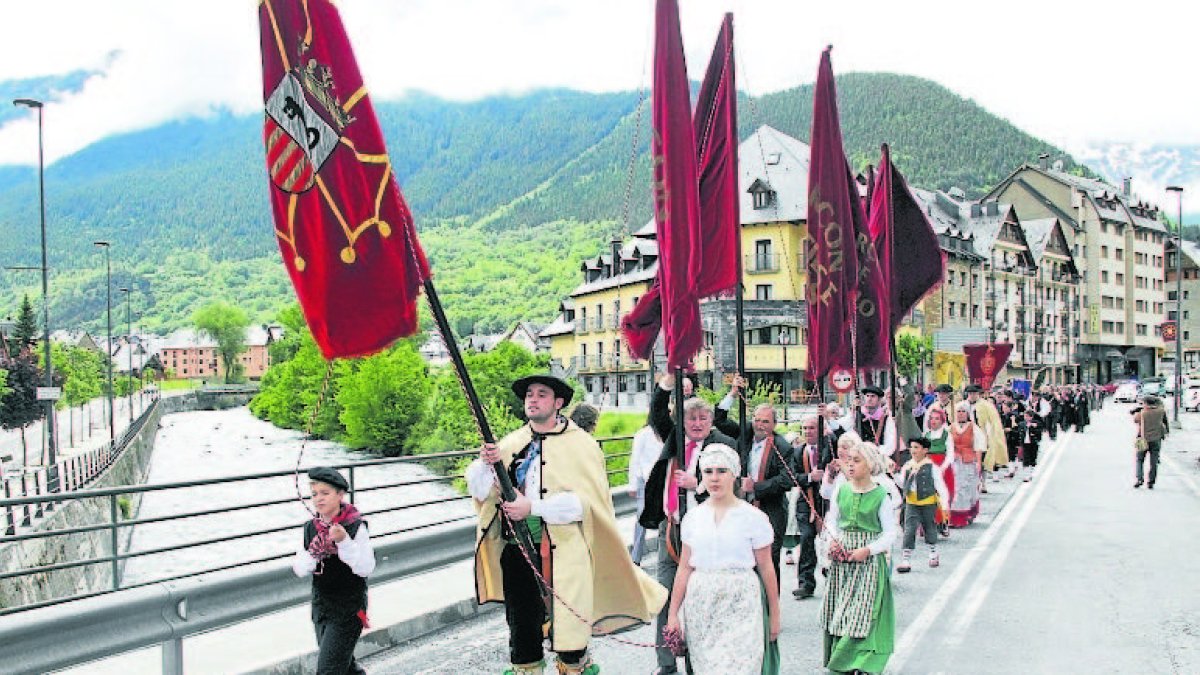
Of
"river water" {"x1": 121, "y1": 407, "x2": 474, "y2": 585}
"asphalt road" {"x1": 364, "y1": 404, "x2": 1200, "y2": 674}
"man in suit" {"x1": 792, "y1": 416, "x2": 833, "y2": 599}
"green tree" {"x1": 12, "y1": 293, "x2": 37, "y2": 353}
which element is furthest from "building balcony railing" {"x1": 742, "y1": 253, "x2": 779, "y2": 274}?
"man in suit" {"x1": 792, "y1": 416, "x2": 833, "y2": 599}

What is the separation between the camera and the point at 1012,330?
92312mm

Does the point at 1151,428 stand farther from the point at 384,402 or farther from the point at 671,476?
the point at 384,402

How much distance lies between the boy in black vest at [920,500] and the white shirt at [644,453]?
351 cm

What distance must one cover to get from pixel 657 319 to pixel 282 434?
77800 mm

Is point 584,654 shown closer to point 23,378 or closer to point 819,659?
point 819,659

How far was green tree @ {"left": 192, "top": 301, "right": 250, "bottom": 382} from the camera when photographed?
184m

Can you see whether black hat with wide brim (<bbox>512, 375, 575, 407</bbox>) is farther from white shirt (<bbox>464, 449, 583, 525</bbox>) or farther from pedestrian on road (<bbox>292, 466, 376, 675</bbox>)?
pedestrian on road (<bbox>292, 466, 376, 675</bbox>)

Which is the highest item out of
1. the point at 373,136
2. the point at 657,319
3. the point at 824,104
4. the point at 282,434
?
the point at 824,104

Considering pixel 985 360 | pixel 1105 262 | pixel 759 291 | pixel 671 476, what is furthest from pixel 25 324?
pixel 1105 262

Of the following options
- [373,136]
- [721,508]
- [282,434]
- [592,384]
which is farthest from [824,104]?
[282,434]

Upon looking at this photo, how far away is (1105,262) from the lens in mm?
108812

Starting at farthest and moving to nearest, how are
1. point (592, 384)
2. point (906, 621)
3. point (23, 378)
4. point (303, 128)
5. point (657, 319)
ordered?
point (592, 384) → point (23, 378) → point (657, 319) → point (906, 621) → point (303, 128)

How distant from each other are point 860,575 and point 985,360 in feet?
55.9

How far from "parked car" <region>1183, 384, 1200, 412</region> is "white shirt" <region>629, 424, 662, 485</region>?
63837mm
